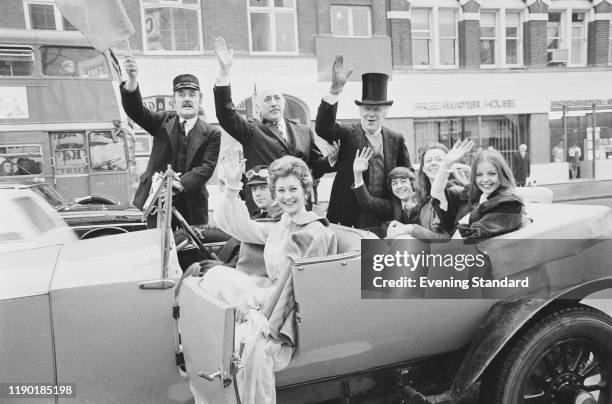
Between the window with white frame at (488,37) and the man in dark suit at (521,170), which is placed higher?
the window with white frame at (488,37)

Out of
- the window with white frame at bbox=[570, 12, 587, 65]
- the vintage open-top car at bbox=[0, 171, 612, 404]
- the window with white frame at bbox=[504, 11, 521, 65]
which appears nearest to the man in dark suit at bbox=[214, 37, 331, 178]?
the vintage open-top car at bbox=[0, 171, 612, 404]

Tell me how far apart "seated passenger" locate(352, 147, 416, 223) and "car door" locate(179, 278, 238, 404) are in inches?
73.5

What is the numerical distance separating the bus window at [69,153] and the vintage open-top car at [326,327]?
24.7ft

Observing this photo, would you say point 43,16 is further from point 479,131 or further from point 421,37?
point 479,131

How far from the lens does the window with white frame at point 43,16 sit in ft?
45.8

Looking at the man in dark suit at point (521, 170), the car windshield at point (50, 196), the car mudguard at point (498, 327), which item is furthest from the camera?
the man in dark suit at point (521, 170)

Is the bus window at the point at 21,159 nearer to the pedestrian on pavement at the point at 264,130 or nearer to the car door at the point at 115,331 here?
the pedestrian on pavement at the point at 264,130

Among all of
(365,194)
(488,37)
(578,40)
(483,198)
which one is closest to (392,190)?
(365,194)

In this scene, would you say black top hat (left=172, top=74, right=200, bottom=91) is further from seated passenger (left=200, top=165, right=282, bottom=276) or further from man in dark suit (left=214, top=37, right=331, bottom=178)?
seated passenger (left=200, top=165, right=282, bottom=276)

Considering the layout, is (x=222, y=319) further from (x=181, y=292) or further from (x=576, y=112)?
(x=576, y=112)

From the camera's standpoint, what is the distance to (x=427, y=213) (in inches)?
132

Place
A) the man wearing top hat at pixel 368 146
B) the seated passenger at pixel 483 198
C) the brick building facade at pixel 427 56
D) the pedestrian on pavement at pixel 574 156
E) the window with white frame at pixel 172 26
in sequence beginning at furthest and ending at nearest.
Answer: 1. the pedestrian on pavement at pixel 574 156
2. the brick building facade at pixel 427 56
3. the window with white frame at pixel 172 26
4. the man wearing top hat at pixel 368 146
5. the seated passenger at pixel 483 198

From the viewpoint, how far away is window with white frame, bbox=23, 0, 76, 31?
1397cm

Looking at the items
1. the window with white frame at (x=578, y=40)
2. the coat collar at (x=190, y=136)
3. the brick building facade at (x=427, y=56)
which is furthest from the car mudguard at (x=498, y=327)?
the window with white frame at (x=578, y=40)
